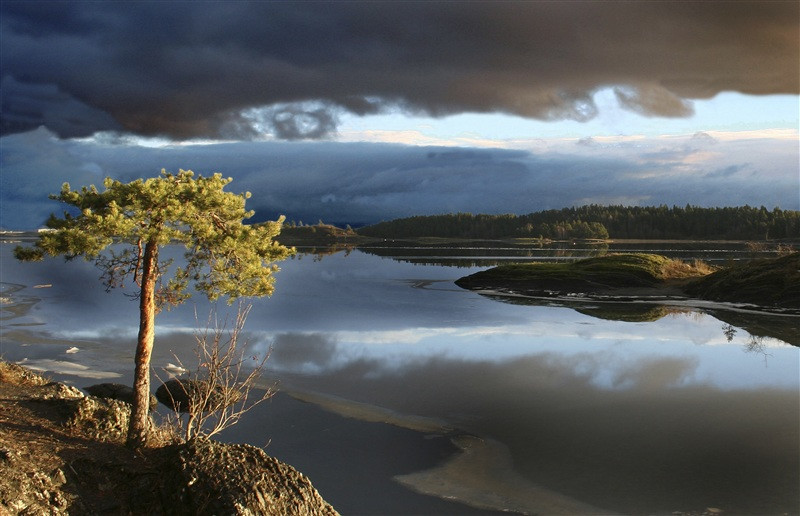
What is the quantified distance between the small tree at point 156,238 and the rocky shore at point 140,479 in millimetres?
1167

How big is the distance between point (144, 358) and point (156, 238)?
221 centimetres

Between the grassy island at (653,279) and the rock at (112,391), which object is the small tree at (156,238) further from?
the grassy island at (653,279)

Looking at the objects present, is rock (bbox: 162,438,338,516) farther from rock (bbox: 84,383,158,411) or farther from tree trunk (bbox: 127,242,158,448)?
rock (bbox: 84,383,158,411)

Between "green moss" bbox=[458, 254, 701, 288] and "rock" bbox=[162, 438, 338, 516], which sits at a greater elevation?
"green moss" bbox=[458, 254, 701, 288]

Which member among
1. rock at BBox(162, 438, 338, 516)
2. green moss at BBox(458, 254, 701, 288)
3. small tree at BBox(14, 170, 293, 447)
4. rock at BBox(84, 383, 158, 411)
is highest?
small tree at BBox(14, 170, 293, 447)

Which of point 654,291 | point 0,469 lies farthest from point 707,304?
point 0,469

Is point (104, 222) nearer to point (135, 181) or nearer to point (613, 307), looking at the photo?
point (135, 181)

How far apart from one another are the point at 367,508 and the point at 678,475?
591cm

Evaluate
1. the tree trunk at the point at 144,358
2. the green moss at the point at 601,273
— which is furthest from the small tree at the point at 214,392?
the green moss at the point at 601,273

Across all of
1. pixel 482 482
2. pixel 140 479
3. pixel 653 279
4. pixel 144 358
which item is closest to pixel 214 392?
pixel 144 358

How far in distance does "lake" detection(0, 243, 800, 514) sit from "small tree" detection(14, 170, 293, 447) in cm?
367

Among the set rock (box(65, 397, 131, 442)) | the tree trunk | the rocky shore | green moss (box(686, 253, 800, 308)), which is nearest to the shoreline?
the rocky shore

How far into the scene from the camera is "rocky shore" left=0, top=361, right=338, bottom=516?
9953 mm

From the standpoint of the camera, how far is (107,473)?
429 inches
